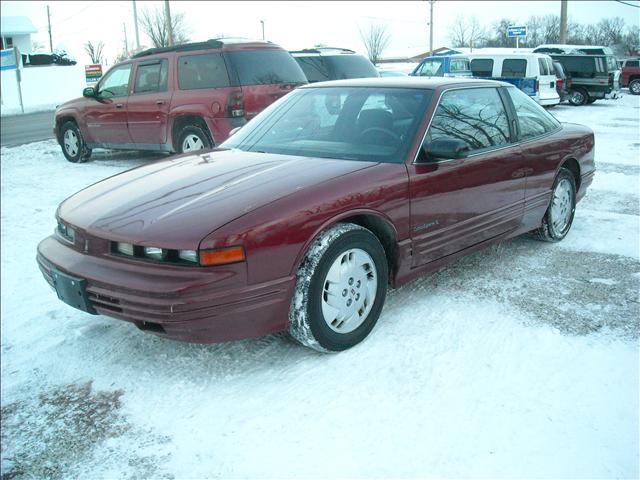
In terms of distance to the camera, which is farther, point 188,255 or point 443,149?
point 443,149

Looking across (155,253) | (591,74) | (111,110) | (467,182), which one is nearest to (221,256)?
(155,253)

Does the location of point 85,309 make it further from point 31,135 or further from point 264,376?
point 31,135

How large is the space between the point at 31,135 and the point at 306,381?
44.3 ft

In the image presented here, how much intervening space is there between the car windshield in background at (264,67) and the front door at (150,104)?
1.18m

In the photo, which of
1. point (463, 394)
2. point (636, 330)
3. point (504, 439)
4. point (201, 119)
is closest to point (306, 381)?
point (463, 394)

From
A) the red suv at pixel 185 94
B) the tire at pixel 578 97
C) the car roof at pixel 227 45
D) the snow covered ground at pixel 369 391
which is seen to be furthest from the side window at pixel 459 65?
the snow covered ground at pixel 369 391

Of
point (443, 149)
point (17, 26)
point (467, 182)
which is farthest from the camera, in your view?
point (17, 26)

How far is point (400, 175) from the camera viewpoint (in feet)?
12.0

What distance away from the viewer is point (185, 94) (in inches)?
344

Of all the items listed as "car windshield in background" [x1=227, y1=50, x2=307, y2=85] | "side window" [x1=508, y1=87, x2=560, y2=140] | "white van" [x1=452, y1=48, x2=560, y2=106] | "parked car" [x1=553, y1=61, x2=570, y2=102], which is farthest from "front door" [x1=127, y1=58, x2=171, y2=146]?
"parked car" [x1=553, y1=61, x2=570, y2=102]

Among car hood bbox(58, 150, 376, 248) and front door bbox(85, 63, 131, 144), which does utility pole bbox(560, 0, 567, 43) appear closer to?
front door bbox(85, 63, 131, 144)

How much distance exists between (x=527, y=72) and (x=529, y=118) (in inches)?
574

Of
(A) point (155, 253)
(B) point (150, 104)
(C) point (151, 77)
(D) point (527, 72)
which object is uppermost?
(D) point (527, 72)

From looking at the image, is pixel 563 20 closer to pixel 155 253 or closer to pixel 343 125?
pixel 343 125
